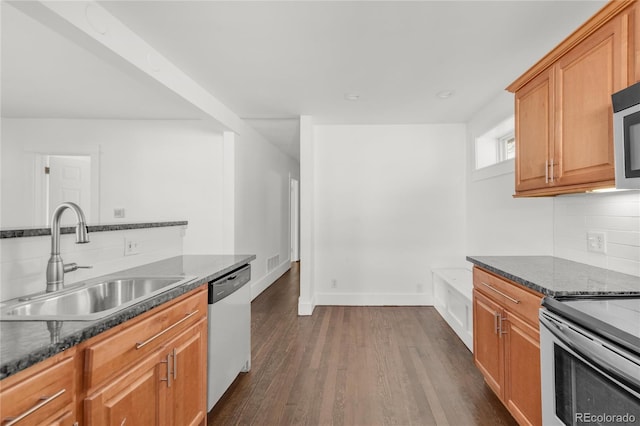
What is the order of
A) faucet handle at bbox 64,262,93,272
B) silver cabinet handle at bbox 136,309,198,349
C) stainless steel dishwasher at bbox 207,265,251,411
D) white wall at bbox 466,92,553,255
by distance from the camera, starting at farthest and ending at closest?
white wall at bbox 466,92,553,255 → stainless steel dishwasher at bbox 207,265,251,411 → faucet handle at bbox 64,262,93,272 → silver cabinet handle at bbox 136,309,198,349

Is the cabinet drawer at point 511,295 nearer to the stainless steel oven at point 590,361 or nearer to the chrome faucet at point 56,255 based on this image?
the stainless steel oven at point 590,361

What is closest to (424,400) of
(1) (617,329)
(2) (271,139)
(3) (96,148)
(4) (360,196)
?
(1) (617,329)

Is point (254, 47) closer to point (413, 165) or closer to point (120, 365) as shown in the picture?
point (120, 365)

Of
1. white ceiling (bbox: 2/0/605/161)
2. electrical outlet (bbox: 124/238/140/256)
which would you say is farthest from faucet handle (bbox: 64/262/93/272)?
white ceiling (bbox: 2/0/605/161)

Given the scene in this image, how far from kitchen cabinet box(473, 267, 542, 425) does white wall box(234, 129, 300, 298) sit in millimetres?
3017

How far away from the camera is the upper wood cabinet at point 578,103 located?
145 centimetres

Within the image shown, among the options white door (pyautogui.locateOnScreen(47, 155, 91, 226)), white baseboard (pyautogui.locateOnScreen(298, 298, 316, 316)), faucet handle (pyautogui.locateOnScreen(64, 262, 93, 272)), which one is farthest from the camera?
white door (pyautogui.locateOnScreen(47, 155, 91, 226))

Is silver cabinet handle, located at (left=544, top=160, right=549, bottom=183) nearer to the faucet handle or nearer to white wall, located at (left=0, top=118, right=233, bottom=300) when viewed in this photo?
the faucet handle

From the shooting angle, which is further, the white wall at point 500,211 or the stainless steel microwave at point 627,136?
the white wall at point 500,211

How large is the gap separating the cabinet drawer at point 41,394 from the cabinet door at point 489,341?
208 centimetres

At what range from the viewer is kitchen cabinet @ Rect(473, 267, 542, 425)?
1.58m

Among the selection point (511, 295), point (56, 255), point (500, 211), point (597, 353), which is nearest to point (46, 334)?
point (56, 255)

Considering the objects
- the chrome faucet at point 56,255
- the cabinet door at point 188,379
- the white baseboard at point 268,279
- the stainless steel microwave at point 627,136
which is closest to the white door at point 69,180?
the white baseboard at point 268,279

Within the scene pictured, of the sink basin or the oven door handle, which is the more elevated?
the sink basin
